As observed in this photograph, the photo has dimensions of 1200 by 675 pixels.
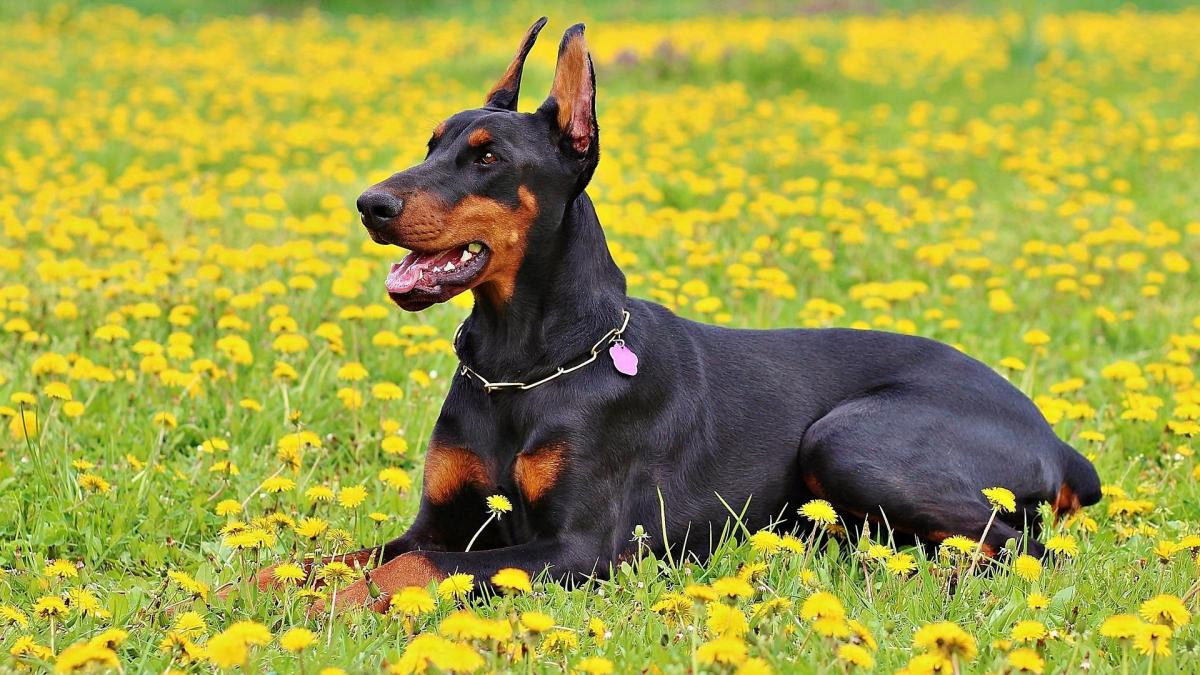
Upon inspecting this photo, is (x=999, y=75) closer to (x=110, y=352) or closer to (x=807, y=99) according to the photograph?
(x=807, y=99)

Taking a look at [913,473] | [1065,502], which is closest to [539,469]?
[913,473]

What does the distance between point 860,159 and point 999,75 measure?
16.2ft

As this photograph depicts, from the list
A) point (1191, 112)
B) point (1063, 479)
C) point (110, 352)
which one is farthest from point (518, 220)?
point (1191, 112)

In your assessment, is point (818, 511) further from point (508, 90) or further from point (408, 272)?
point (508, 90)

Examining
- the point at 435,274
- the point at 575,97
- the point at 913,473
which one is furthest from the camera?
the point at 913,473

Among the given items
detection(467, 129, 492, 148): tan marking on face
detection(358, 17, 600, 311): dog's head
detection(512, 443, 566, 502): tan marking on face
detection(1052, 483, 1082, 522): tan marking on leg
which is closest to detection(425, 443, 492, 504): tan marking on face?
detection(512, 443, 566, 502): tan marking on face

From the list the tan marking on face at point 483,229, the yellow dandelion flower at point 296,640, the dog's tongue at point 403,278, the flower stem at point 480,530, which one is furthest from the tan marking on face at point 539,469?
the yellow dandelion flower at point 296,640

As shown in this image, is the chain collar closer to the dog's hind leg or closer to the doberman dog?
the doberman dog

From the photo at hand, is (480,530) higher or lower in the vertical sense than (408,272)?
lower

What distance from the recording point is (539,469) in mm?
3551

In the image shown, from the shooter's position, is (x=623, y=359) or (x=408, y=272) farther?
(x=623, y=359)

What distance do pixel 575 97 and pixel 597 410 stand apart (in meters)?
0.86

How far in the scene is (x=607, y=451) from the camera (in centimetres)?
369

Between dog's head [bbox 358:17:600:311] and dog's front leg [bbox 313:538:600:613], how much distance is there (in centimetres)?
67
